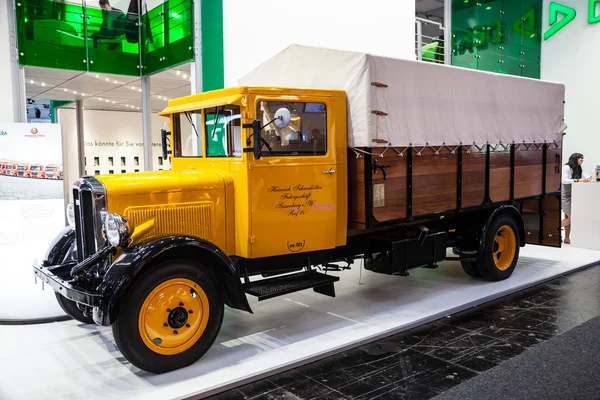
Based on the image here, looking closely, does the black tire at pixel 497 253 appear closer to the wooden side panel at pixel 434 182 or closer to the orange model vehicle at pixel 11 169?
the wooden side panel at pixel 434 182

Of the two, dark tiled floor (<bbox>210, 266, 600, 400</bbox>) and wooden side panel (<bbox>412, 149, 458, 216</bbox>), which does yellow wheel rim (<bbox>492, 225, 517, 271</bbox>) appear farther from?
wooden side panel (<bbox>412, 149, 458, 216</bbox>)

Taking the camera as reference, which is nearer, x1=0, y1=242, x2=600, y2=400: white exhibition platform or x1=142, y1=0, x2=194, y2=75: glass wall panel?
x1=0, y1=242, x2=600, y2=400: white exhibition platform

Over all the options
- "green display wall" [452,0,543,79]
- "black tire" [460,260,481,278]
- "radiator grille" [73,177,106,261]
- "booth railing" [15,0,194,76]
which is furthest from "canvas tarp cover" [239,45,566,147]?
"green display wall" [452,0,543,79]

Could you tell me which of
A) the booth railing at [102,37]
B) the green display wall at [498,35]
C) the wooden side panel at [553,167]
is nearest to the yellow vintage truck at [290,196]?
the wooden side panel at [553,167]

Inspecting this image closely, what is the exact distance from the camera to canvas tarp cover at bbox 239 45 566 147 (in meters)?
5.26

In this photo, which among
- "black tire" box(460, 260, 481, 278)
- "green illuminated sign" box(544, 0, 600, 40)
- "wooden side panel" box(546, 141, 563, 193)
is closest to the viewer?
"black tire" box(460, 260, 481, 278)

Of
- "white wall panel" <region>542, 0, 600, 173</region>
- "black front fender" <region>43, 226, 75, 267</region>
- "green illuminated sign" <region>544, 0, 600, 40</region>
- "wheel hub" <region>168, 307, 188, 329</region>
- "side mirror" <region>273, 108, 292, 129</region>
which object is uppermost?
"green illuminated sign" <region>544, 0, 600, 40</region>

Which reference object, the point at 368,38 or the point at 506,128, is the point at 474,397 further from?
the point at 368,38

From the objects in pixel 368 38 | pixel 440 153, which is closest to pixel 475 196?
pixel 440 153

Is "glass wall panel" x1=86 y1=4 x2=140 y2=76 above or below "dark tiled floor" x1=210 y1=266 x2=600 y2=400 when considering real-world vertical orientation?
above

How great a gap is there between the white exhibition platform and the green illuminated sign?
323 inches

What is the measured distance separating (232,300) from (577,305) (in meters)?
4.00

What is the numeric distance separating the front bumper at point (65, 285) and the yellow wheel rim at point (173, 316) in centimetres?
40

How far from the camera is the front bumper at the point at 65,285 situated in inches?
153
